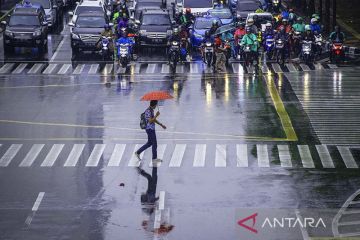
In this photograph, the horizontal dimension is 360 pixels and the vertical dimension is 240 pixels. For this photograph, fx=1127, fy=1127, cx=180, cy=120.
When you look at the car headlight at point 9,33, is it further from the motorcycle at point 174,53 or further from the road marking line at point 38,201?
the road marking line at point 38,201

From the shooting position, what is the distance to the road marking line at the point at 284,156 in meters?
28.5

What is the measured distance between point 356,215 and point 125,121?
13379 millimetres

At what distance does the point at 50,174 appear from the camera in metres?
27.6

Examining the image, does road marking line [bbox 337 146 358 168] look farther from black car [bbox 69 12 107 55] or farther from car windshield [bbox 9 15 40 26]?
car windshield [bbox 9 15 40 26]

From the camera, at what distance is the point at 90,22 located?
180 ft

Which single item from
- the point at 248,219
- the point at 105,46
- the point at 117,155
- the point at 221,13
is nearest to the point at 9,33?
the point at 105,46

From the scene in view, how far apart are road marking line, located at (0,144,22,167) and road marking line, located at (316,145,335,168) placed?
812 cm

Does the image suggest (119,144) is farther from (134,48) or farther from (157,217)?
(134,48)

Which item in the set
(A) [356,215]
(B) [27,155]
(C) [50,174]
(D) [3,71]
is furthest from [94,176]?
(D) [3,71]

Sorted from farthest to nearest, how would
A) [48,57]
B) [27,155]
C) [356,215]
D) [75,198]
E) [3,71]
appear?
[48,57] < [3,71] < [27,155] < [75,198] < [356,215]

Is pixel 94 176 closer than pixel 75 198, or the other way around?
pixel 75 198

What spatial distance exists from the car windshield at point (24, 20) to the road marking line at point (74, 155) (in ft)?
82.0

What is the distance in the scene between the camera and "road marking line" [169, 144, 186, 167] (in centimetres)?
2877

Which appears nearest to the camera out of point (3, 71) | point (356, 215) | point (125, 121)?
point (356, 215)
